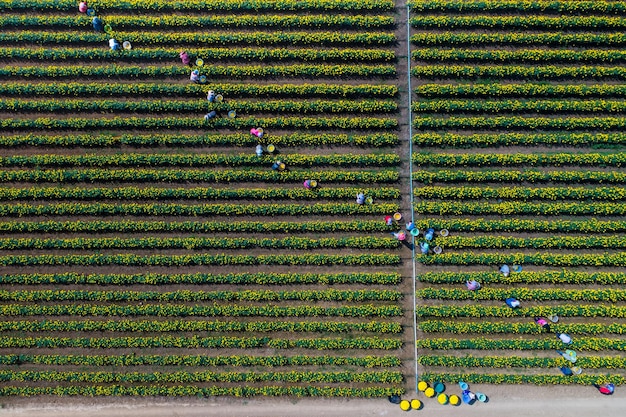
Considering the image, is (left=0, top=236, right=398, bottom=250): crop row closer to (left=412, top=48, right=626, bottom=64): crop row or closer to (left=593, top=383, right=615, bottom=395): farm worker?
(left=593, top=383, right=615, bottom=395): farm worker

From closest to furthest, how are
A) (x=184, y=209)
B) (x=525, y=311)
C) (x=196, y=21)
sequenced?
(x=525, y=311), (x=184, y=209), (x=196, y=21)

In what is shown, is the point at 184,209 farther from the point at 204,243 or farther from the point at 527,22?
the point at 527,22

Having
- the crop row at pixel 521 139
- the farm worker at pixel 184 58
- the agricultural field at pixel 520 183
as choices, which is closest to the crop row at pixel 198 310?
the agricultural field at pixel 520 183

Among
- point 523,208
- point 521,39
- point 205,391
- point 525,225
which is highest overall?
point 521,39

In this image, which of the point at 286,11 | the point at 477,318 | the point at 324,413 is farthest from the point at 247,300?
the point at 286,11

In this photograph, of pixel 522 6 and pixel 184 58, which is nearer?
pixel 184 58

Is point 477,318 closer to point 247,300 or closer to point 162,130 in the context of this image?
point 247,300

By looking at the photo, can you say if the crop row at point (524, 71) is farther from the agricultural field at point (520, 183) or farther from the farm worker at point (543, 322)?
the farm worker at point (543, 322)

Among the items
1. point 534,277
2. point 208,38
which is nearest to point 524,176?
point 534,277
